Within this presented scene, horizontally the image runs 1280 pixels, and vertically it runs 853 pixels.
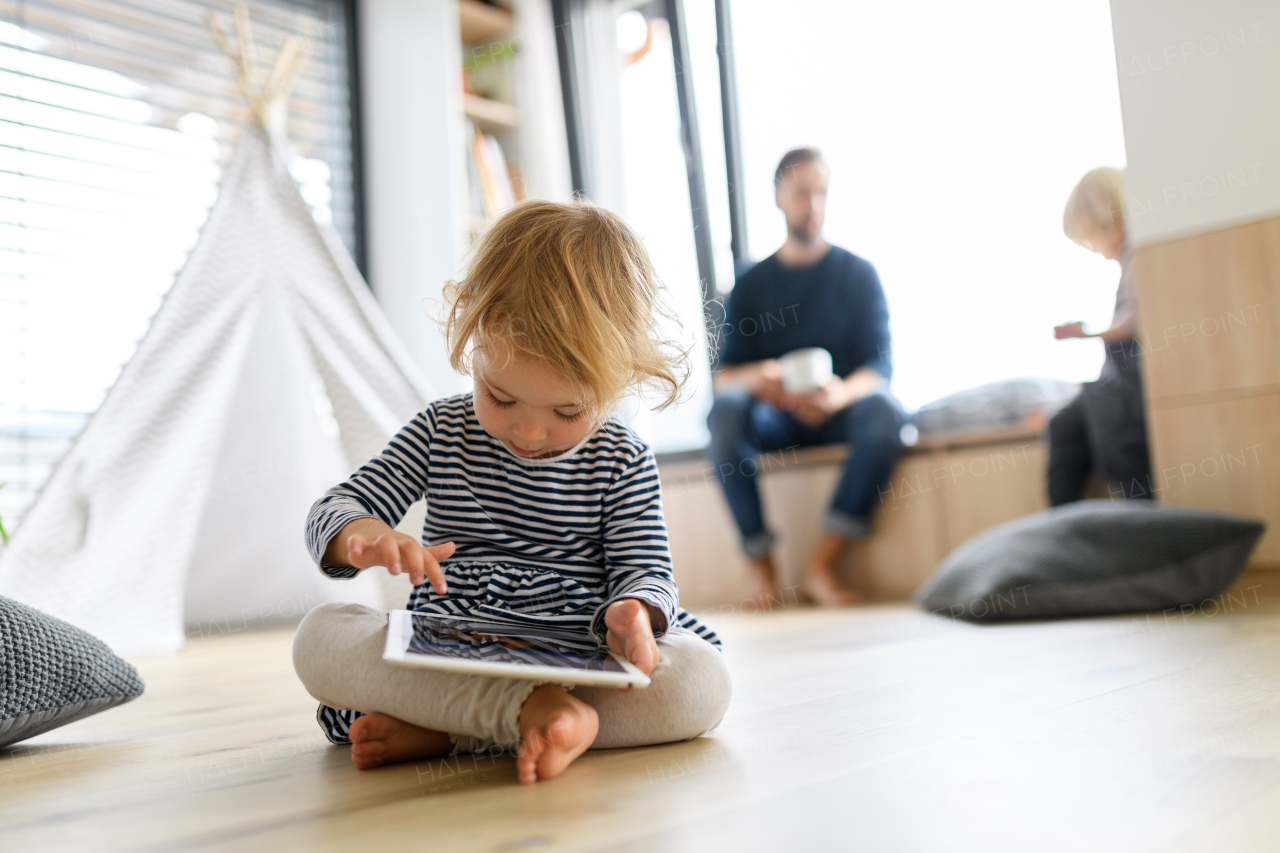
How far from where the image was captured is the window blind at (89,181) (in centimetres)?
215

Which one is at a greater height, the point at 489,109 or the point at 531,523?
the point at 489,109

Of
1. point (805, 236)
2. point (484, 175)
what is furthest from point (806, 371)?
point (484, 175)

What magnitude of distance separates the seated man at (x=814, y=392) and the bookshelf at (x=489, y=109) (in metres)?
0.77

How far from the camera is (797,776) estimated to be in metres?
0.64

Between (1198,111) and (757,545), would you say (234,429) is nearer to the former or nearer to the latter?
(757,545)

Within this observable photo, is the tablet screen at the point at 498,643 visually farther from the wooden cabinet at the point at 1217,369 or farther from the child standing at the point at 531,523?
the wooden cabinet at the point at 1217,369

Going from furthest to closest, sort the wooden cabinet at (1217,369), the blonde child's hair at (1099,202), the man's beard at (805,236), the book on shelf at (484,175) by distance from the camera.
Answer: the book on shelf at (484,175)
the man's beard at (805,236)
the blonde child's hair at (1099,202)
the wooden cabinet at (1217,369)

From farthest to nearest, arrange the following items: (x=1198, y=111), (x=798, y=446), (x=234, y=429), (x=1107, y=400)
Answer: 1. (x=798, y=446)
2. (x=234, y=429)
3. (x=1107, y=400)
4. (x=1198, y=111)

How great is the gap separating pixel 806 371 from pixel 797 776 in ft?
5.43

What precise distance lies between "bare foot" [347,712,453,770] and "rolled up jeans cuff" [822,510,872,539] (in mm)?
1585

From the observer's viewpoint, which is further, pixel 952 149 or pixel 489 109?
pixel 489 109

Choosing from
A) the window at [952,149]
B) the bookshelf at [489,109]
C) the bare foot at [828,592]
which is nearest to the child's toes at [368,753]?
the bare foot at [828,592]

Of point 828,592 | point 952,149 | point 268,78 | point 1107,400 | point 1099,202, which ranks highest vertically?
point 268,78

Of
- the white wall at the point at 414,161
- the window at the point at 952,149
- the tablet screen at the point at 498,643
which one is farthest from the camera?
the white wall at the point at 414,161
